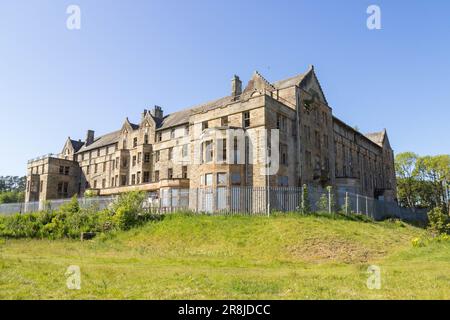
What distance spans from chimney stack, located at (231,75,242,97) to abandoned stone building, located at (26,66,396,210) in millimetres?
126

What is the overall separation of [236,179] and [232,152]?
8.20 feet

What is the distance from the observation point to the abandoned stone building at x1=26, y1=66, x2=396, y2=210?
33.6 metres

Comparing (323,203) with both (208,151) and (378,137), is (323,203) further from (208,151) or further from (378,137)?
(378,137)

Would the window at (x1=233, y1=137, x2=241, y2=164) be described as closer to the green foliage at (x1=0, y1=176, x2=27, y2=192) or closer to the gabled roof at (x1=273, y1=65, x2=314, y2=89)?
the gabled roof at (x1=273, y1=65, x2=314, y2=89)

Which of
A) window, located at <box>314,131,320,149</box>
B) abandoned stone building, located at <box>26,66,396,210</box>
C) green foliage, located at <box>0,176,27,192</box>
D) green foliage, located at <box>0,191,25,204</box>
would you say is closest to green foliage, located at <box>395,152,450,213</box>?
abandoned stone building, located at <box>26,66,396,210</box>

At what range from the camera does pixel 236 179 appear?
108 feet

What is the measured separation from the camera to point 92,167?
199 feet

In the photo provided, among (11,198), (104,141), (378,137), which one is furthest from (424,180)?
(11,198)

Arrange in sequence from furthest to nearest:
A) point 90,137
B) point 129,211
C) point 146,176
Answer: point 90,137 < point 146,176 < point 129,211

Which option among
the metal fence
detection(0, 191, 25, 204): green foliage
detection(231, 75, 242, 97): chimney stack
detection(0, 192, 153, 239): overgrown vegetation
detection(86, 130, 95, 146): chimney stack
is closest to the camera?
detection(0, 192, 153, 239): overgrown vegetation

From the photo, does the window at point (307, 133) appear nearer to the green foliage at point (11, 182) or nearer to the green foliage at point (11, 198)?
the green foliage at point (11, 198)

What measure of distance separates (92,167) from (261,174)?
123 ft

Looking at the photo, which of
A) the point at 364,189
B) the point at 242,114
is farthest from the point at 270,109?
the point at 364,189
